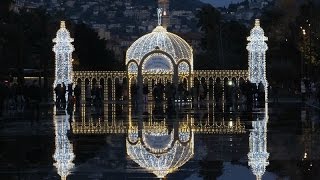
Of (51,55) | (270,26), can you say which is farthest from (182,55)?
(270,26)

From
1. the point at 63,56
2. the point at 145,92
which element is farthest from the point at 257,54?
the point at 63,56

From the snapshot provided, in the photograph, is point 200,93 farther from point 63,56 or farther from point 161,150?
point 161,150

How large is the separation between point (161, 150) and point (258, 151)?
2.13 meters

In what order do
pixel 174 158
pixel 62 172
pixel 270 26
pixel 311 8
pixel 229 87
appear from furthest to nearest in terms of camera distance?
1. pixel 270 26
2. pixel 311 8
3. pixel 229 87
4. pixel 174 158
5. pixel 62 172

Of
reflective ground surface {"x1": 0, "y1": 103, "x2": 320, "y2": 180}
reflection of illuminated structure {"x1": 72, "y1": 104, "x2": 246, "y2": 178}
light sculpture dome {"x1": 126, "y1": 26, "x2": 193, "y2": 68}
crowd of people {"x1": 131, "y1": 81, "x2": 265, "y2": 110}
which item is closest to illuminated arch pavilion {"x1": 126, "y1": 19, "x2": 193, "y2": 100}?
light sculpture dome {"x1": 126, "y1": 26, "x2": 193, "y2": 68}

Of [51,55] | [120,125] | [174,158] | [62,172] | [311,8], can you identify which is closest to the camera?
A: [62,172]

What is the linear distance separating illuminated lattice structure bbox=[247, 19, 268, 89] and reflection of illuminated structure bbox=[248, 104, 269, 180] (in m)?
29.2

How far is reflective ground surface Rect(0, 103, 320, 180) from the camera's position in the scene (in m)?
15.5

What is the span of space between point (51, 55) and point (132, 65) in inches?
730

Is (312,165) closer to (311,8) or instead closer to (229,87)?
(229,87)

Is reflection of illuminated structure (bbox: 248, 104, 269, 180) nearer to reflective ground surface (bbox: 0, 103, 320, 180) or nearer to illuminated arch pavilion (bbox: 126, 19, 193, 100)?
reflective ground surface (bbox: 0, 103, 320, 180)

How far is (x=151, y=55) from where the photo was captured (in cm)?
6331

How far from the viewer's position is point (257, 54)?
192 feet

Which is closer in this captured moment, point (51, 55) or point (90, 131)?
point (90, 131)
